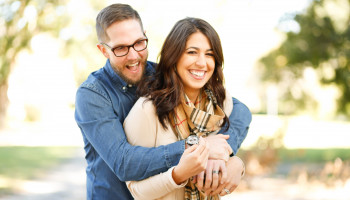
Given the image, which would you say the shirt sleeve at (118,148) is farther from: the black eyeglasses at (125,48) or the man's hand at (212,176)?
the black eyeglasses at (125,48)

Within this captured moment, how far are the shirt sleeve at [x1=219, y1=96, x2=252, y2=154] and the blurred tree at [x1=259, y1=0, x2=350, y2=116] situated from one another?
513cm

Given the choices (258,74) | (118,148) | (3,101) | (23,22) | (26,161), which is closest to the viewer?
(118,148)

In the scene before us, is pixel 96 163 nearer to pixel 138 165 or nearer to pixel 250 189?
pixel 138 165

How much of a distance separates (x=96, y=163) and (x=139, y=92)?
51 cm

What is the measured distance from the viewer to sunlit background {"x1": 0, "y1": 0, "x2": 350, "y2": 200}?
7.48 m

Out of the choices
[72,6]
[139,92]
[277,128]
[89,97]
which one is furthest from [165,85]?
[72,6]

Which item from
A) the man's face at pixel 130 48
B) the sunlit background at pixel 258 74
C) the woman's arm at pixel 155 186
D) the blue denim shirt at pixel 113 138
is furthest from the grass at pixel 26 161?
the woman's arm at pixel 155 186

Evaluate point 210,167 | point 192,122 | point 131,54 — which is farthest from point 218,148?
point 131,54

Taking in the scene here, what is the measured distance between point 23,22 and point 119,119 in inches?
488

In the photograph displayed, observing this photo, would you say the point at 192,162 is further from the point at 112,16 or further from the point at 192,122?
the point at 112,16

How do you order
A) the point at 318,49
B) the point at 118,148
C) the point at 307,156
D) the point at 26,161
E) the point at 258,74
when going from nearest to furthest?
the point at 118,148 → the point at 318,49 → the point at 258,74 → the point at 26,161 → the point at 307,156

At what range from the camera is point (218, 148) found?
2211 millimetres

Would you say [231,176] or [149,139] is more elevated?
[149,139]

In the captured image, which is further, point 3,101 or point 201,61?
point 3,101
